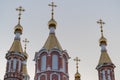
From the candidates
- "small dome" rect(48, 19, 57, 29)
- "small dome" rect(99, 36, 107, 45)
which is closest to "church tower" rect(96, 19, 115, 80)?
"small dome" rect(99, 36, 107, 45)

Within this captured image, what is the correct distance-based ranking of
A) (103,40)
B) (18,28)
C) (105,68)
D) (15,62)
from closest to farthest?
(15,62) < (105,68) < (18,28) < (103,40)

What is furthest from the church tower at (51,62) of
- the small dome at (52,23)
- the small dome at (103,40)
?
the small dome at (103,40)

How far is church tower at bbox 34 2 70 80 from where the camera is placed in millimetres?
30594

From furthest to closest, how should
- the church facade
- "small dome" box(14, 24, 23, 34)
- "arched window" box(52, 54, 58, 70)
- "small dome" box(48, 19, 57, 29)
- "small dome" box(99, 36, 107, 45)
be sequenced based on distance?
"small dome" box(99, 36, 107, 45), "small dome" box(14, 24, 23, 34), "small dome" box(48, 19, 57, 29), "arched window" box(52, 54, 58, 70), the church facade

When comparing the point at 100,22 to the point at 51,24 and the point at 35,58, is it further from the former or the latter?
the point at 35,58

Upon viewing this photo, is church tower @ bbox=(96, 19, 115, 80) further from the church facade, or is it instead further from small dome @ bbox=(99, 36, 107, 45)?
small dome @ bbox=(99, 36, 107, 45)

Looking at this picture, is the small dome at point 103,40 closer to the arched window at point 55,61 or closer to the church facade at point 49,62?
the church facade at point 49,62

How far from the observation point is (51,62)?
3127 centimetres

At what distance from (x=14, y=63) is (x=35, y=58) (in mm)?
2004

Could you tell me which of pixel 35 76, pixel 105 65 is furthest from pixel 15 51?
pixel 105 65

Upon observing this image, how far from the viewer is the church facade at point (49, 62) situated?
30875 mm

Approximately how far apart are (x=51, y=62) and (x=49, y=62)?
0.21 meters

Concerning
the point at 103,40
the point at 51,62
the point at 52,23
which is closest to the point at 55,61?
the point at 51,62

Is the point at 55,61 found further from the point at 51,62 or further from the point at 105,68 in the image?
the point at 105,68
